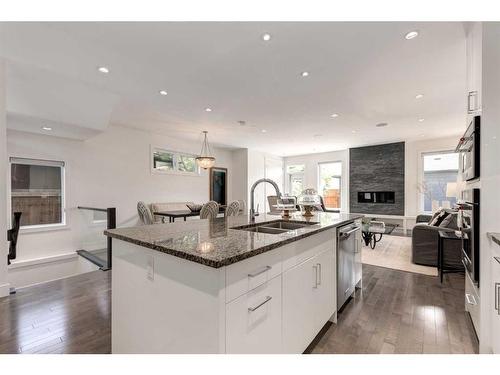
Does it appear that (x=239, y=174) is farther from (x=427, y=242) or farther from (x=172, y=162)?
(x=427, y=242)

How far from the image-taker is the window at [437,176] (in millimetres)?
6578

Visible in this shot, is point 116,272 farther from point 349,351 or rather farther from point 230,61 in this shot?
point 230,61

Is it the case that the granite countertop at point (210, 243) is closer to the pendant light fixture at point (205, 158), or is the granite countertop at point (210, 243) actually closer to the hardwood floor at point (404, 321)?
the hardwood floor at point (404, 321)

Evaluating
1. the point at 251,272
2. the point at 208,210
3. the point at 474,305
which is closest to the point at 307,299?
the point at 251,272

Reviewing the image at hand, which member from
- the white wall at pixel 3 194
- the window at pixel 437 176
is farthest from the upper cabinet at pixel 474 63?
the window at pixel 437 176

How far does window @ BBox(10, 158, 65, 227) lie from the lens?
13.3ft

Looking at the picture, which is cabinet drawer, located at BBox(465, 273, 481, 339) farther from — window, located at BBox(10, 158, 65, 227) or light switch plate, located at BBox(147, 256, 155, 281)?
window, located at BBox(10, 158, 65, 227)

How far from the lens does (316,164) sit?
9.02m

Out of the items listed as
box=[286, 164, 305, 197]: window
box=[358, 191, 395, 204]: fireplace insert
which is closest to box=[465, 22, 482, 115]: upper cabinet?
box=[358, 191, 395, 204]: fireplace insert

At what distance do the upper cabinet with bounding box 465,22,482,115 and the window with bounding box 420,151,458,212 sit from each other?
5.65 meters

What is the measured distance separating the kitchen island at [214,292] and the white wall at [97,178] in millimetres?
3267

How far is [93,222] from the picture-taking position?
4410 millimetres

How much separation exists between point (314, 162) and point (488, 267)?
7.59m

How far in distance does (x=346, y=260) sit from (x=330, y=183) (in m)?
6.89
